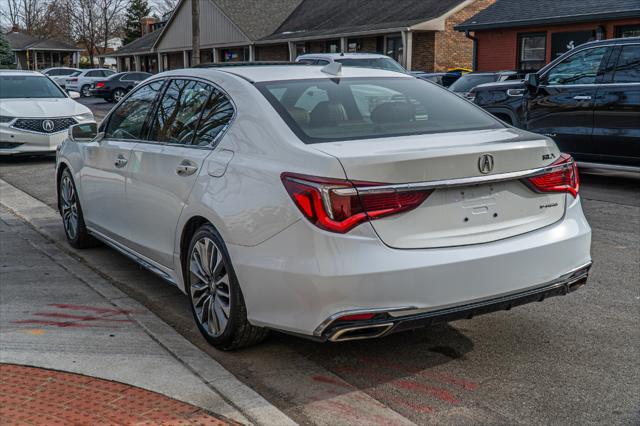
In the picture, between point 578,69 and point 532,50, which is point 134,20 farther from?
point 578,69

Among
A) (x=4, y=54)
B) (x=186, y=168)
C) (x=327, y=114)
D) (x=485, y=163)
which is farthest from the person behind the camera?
(x=4, y=54)

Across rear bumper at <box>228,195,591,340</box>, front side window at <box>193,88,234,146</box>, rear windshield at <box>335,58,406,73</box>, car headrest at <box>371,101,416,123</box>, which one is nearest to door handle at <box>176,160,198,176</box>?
front side window at <box>193,88,234,146</box>

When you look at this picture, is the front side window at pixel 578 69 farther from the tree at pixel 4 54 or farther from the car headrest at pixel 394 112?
the tree at pixel 4 54

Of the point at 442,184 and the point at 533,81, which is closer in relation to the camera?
the point at 442,184

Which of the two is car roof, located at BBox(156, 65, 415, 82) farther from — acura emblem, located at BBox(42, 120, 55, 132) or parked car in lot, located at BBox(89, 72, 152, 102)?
parked car in lot, located at BBox(89, 72, 152, 102)

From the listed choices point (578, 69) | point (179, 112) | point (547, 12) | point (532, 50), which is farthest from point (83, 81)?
point (179, 112)

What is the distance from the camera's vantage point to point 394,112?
15.4 feet

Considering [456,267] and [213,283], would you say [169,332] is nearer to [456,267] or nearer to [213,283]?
[213,283]

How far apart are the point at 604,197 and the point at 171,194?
649cm

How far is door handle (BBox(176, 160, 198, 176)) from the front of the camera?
188 inches

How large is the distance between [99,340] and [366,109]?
81.6 inches

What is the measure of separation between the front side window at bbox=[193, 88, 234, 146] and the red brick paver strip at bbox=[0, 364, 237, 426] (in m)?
1.59

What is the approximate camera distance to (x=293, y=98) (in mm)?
4645

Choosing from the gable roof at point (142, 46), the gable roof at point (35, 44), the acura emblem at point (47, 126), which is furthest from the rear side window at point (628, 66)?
the gable roof at point (35, 44)
